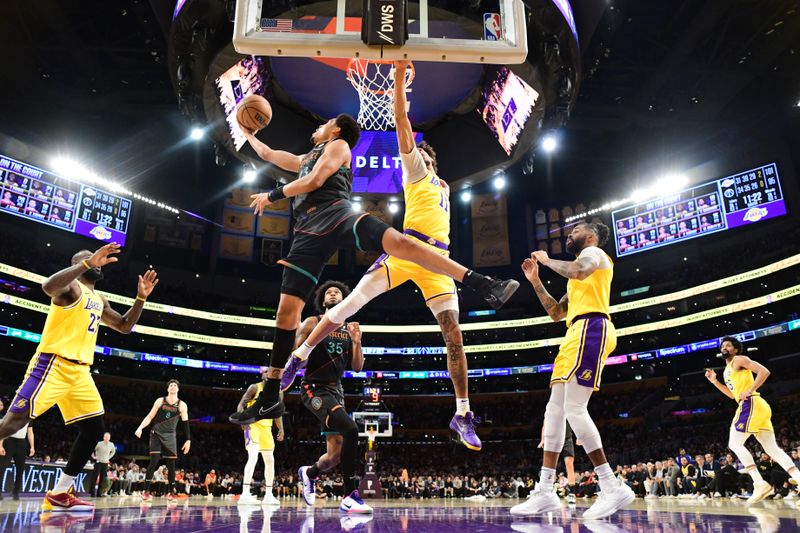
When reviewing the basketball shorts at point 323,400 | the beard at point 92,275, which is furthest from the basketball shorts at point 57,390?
the basketball shorts at point 323,400

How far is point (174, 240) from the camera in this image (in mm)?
34062

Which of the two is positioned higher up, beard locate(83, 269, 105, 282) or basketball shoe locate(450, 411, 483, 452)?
beard locate(83, 269, 105, 282)

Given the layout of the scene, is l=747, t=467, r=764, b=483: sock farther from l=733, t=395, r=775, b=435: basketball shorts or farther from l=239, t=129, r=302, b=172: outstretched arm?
l=239, t=129, r=302, b=172: outstretched arm

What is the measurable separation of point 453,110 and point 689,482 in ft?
39.4

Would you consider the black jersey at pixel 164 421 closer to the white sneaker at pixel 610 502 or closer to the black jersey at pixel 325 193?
the black jersey at pixel 325 193

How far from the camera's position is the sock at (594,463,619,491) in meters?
4.86

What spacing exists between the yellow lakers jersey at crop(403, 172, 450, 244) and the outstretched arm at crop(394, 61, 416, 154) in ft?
1.53

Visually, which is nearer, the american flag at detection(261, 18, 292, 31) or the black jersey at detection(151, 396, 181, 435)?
the american flag at detection(261, 18, 292, 31)

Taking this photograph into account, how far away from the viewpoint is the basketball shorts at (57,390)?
5383mm

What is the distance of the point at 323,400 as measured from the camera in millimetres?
6590

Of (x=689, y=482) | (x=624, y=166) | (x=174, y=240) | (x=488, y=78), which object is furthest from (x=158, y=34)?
(x=624, y=166)

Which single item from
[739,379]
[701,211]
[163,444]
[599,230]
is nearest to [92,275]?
[599,230]

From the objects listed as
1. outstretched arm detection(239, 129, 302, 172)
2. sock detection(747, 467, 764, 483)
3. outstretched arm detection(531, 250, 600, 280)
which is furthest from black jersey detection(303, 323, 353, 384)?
sock detection(747, 467, 764, 483)

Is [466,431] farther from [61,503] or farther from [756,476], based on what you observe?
[756,476]
